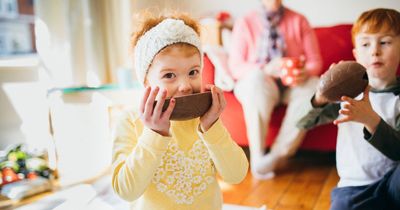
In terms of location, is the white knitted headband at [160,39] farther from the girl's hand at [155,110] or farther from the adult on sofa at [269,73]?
the adult on sofa at [269,73]

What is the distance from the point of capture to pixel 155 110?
66 cm

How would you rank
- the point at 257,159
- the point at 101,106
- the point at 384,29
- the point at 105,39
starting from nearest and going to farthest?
the point at 384,29, the point at 257,159, the point at 101,106, the point at 105,39

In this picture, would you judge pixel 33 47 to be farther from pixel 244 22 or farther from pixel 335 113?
pixel 335 113

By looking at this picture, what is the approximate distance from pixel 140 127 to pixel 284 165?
4.14 feet

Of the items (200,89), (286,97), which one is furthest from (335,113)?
(286,97)

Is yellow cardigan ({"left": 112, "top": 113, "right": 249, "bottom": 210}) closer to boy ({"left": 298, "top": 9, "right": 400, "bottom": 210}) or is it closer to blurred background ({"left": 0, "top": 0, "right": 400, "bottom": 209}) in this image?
boy ({"left": 298, "top": 9, "right": 400, "bottom": 210})

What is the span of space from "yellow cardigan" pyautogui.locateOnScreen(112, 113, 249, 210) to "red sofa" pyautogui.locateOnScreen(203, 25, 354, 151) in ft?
2.79

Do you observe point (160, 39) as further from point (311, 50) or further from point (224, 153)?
point (311, 50)

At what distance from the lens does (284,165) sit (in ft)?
6.16

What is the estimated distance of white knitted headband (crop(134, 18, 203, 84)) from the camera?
29.2 inches

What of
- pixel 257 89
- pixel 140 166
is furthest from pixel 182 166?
pixel 257 89

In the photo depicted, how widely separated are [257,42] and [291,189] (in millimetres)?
803

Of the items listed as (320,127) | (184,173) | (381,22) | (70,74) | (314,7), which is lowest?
(320,127)

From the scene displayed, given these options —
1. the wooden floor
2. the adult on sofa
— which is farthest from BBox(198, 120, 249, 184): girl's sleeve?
the adult on sofa
